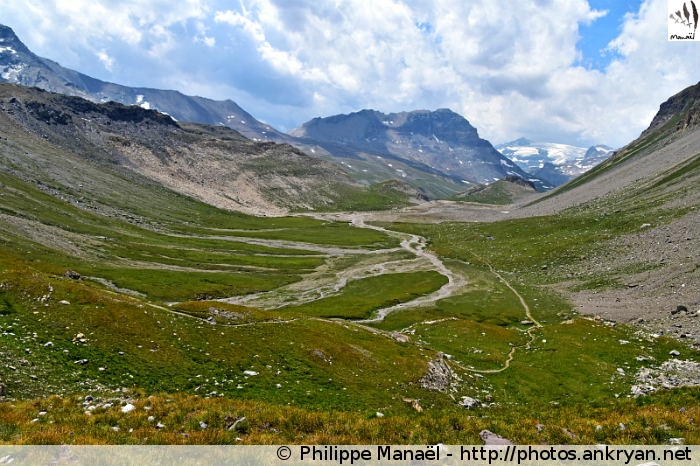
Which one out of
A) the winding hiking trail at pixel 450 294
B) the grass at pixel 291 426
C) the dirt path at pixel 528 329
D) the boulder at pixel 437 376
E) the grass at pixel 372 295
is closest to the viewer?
the grass at pixel 291 426

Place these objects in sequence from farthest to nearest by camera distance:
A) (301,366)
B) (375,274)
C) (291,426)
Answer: (375,274) < (301,366) < (291,426)

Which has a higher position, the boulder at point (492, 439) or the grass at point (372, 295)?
the boulder at point (492, 439)

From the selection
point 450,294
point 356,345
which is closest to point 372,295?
point 450,294

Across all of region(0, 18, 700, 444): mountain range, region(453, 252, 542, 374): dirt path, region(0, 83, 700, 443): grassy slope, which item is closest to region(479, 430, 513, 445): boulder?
region(0, 18, 700, 444): mountain range

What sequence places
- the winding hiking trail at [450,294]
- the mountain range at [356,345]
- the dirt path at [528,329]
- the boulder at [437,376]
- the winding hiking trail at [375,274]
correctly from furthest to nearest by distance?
the winding hiking trail at [375,274]
the winding hiking trail at [450,294]
the dirt path at [528,329]
the boulder at [437,376]
the mountain range at [356,345]

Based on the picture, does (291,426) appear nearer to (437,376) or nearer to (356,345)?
(437,376)

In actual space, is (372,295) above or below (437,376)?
below

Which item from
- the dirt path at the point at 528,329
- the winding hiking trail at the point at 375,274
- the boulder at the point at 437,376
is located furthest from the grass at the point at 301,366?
the winding hiking trail at the point at 375,274

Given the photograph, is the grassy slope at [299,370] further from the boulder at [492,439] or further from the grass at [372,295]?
the grass at [372,295]

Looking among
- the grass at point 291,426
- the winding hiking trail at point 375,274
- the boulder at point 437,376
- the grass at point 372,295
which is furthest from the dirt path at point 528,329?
the grass at point 291,426

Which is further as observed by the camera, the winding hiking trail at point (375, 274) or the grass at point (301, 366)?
the winding hiking trail at point (375, 274)

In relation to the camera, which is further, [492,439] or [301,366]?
[301,366]

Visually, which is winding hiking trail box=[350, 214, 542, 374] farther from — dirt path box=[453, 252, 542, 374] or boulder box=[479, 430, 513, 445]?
boulder box=[479, 430, 513, 445]

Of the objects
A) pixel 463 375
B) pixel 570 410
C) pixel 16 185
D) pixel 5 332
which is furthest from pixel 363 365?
pixel 16 185
